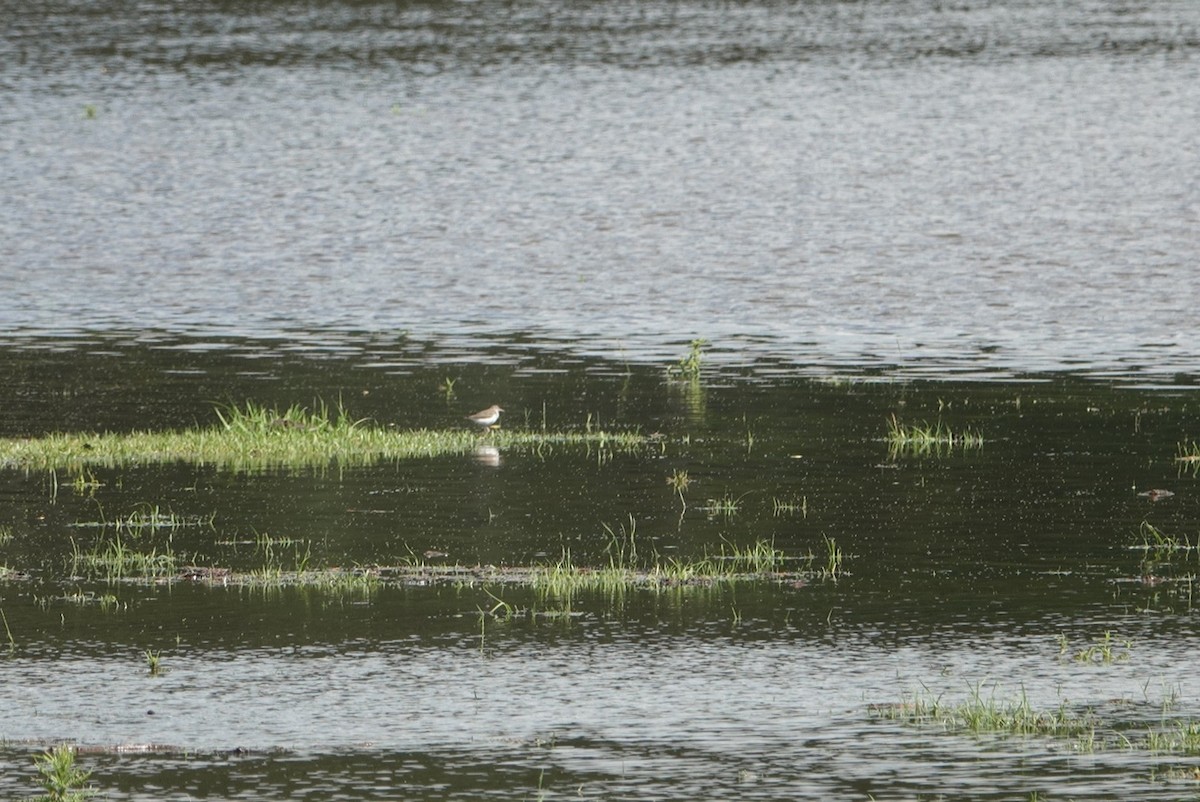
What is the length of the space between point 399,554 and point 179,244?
24068 mm

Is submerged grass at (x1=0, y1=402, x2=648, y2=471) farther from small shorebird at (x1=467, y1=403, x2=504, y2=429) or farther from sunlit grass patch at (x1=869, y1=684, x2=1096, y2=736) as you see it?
sunlit grass patch at (x1=869, y1=684, x2=1096, y2=736)

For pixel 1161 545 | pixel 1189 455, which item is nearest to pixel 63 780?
pixel 1161 545

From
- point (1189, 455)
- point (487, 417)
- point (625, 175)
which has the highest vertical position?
point (625, 175)

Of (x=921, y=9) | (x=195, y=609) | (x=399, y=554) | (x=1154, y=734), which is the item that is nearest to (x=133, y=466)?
(x=399, y=554)

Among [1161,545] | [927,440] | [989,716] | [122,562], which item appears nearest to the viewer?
[989,716]

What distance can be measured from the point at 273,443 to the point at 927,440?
5.99 metres

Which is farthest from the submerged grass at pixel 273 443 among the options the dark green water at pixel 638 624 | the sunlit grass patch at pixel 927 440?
the sunlit grass patch at pixel 927 440

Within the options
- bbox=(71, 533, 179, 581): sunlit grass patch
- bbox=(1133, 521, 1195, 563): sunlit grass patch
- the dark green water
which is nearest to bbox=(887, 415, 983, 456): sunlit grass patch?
the dark green water

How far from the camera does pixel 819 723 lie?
11367mm

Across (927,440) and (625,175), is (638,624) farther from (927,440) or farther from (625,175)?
(625,175)

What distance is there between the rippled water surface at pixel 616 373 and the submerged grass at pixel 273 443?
1.61 feet

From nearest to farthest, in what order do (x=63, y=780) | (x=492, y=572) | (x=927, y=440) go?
(x=63, y=780)
(x=492, y=572)
(x=927, y=440)

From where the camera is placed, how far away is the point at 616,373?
2683 cm

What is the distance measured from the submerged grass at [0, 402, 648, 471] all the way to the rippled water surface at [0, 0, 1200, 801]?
0.49 meters
